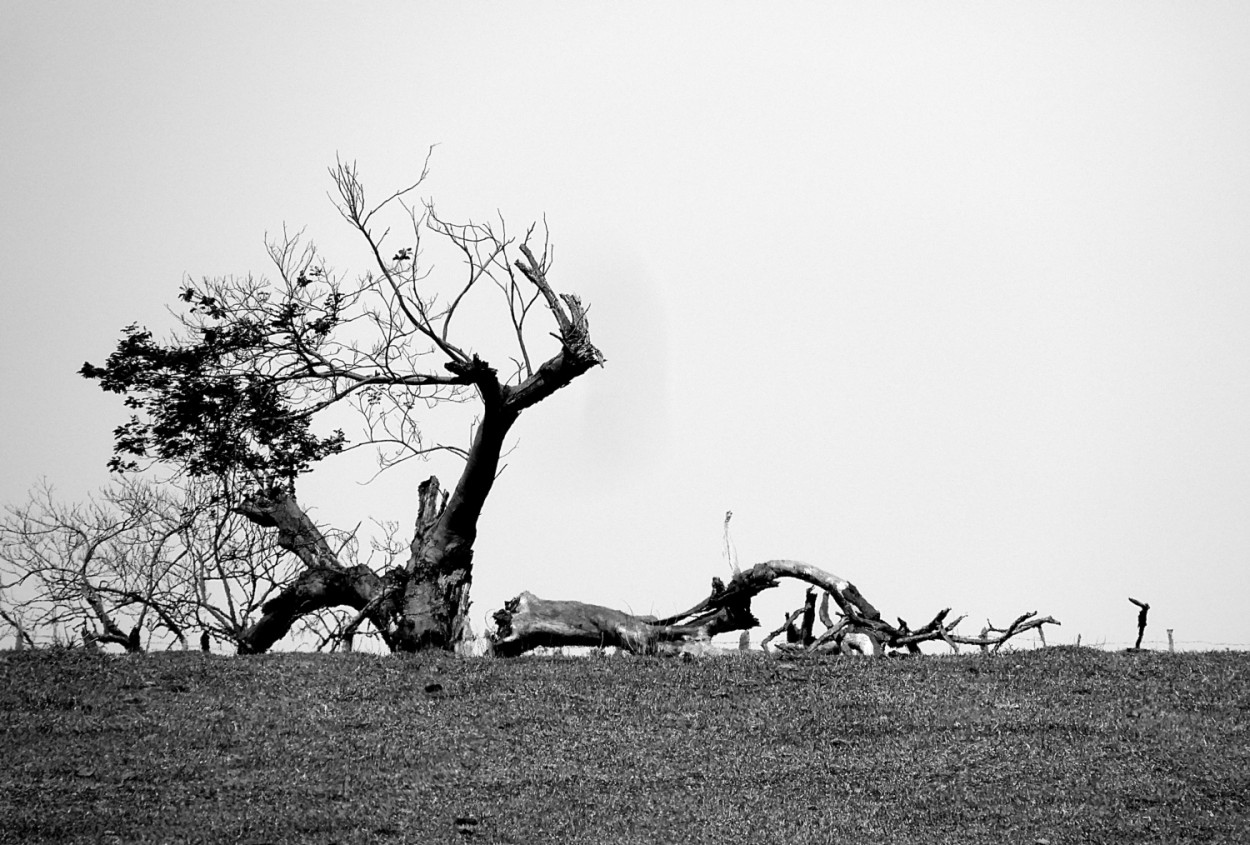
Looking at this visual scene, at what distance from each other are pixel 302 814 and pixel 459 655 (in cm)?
602

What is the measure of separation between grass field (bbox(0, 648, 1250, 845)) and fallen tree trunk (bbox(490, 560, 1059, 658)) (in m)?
1.62

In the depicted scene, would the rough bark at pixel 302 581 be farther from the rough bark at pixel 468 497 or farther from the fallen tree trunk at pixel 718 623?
the fallen tree trunk at pixel 718 623

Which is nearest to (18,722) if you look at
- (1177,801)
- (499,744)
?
(499,744)

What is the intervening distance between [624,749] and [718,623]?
6221mm

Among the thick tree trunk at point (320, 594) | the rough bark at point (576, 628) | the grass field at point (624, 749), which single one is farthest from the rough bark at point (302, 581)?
the grass field at point (624, 749)

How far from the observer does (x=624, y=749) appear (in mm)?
13445

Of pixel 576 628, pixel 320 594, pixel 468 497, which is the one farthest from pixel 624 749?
pixel 320 594

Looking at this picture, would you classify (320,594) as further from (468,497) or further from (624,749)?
(624,749)

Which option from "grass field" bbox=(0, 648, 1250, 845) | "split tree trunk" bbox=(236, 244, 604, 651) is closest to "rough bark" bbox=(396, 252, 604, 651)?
"split tree trunk" bbox=(236, 244, 604, 651)

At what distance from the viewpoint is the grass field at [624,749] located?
11625 mm

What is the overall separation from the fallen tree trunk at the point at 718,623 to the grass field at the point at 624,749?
1.62 m

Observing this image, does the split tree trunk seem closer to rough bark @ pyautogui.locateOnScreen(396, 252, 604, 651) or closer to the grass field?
rough bark @ pyautogui.locateOnScreen(396, 252, 604, 651)

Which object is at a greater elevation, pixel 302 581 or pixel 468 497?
pixel 468 497

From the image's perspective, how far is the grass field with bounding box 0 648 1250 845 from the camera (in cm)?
1162
